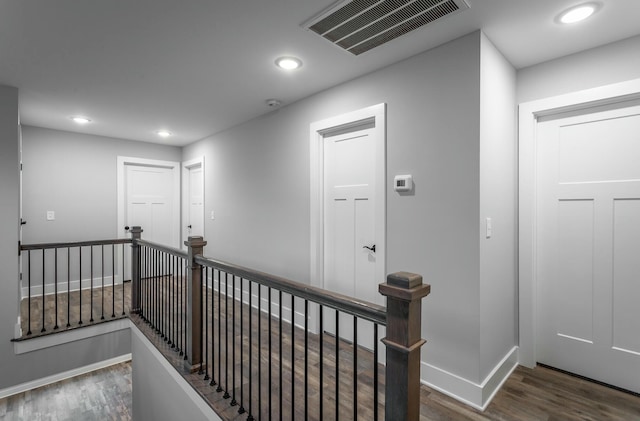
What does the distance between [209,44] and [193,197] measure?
359 cm

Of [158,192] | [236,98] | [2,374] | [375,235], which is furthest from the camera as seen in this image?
[158,192]

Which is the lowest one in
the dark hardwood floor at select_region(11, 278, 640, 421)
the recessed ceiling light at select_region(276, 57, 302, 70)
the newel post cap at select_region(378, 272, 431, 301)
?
the dark hardwood floor at select_region(11, 278, 640, 421)

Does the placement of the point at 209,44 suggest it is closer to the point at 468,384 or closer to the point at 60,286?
the point at 468,384

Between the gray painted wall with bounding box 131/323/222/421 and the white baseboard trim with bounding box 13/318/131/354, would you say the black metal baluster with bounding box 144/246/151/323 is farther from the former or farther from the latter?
the white baseboard trim with bounding box 13/318/131/354

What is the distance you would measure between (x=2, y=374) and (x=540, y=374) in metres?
4.59

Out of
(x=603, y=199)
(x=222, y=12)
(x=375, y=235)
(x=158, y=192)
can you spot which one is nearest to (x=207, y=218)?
(x=158, y=192)

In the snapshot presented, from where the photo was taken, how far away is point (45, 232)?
4328 millimetres

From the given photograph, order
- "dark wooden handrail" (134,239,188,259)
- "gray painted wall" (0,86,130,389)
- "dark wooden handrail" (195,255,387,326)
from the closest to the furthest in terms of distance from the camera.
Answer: "dark wooden handrail" (195,255,387,326) → "dark wooden handrail" (134,239,188,259) → "gray painted wall" (0,86,130,389)

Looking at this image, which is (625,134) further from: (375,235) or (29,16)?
(29,16)

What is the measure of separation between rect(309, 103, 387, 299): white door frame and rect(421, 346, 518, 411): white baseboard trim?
721 millimetres

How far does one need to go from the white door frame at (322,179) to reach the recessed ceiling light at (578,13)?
3.78ft

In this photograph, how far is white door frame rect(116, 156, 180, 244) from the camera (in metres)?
4.92

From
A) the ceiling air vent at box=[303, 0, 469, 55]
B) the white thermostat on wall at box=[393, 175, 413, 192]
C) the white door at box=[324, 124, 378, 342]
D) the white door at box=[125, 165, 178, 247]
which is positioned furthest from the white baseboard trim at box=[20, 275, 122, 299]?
the ceiling air vent at box=[303, 0, 469, 55]

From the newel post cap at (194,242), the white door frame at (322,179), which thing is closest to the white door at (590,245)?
the white door frame at (322,179)
